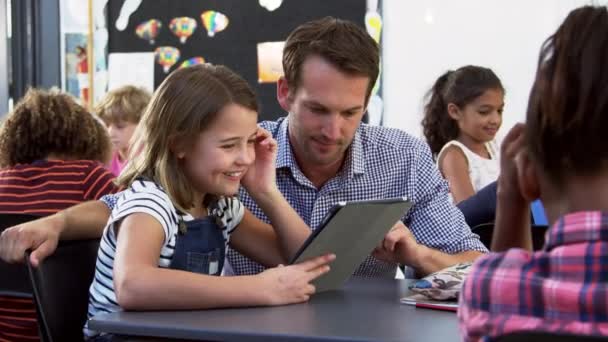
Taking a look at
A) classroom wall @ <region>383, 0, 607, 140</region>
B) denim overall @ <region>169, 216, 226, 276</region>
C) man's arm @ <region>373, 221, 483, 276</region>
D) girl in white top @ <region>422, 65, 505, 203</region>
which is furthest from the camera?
classroom wall @ <region>383, 0, 607, 140</region>

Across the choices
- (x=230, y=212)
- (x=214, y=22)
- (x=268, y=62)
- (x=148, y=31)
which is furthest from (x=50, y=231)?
(x=148, y=31)

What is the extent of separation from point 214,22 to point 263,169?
2.67 metres

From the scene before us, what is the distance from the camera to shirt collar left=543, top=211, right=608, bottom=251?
0.99 meters

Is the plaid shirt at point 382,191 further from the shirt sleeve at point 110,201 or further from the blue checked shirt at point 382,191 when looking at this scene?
the shirt sleeve at point 110,201

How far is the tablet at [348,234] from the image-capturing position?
1.54 m

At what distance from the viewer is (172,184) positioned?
1.87m

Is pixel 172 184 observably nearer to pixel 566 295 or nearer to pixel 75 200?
pixel 75 200

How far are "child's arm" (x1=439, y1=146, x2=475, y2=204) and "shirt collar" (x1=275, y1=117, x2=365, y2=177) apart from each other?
1604 millimetres

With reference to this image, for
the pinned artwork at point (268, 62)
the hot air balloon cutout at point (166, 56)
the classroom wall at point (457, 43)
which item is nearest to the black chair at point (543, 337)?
the classroom wall at point (457, 43)

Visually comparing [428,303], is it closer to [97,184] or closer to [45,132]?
[97,184]

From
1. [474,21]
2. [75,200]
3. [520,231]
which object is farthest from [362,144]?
[474,21]

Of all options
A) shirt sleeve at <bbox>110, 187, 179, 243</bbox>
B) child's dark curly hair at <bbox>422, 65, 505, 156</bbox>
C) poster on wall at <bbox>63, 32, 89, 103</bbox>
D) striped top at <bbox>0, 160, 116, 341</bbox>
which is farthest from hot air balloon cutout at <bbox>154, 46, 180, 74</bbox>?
shirt sleeve at <bbox>110, 187, 179, 243</bbox>

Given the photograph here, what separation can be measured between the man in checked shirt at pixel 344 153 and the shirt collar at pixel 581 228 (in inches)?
43.3

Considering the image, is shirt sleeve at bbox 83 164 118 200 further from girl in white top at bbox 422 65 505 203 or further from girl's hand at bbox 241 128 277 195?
girl in white top at bbox 422 65 505 203
